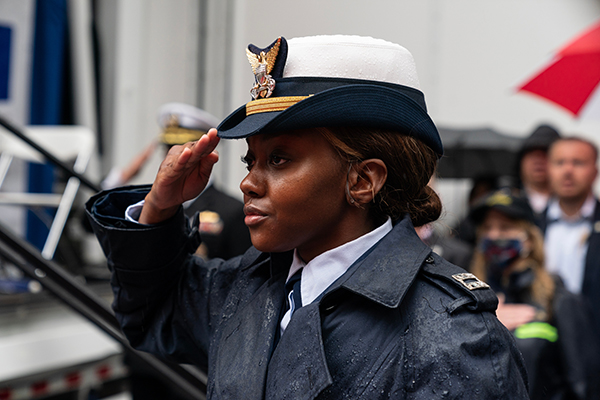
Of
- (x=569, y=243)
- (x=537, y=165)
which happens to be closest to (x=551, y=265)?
(x=569, y=243)

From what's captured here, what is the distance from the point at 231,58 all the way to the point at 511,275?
3119mm

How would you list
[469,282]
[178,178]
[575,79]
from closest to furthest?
[469,282], [178,178], [575,79]

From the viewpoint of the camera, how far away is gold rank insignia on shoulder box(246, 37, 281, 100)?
50.0 inches

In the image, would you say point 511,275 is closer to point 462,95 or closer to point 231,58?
point 231,58

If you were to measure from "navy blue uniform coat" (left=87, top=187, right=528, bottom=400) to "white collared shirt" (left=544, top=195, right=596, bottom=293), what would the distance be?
2971mm

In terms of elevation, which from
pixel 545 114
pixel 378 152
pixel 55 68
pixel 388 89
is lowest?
pixel 545 114

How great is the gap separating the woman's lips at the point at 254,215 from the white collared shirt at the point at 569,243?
3118 mm

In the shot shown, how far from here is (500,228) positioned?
352 cm

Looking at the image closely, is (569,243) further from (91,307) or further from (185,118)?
(91,307)

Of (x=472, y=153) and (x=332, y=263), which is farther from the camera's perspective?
(x=472, y=153)

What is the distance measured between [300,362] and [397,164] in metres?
0.47

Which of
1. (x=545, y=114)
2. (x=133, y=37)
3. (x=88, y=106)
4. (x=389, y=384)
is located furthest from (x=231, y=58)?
(x=545, y=114)

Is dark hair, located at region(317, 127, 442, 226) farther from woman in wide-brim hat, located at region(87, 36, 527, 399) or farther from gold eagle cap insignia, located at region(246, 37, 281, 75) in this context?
gold eagle cap insignia, located at region(246, 37, 281, 75)

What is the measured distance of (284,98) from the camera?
1235 millimetres
